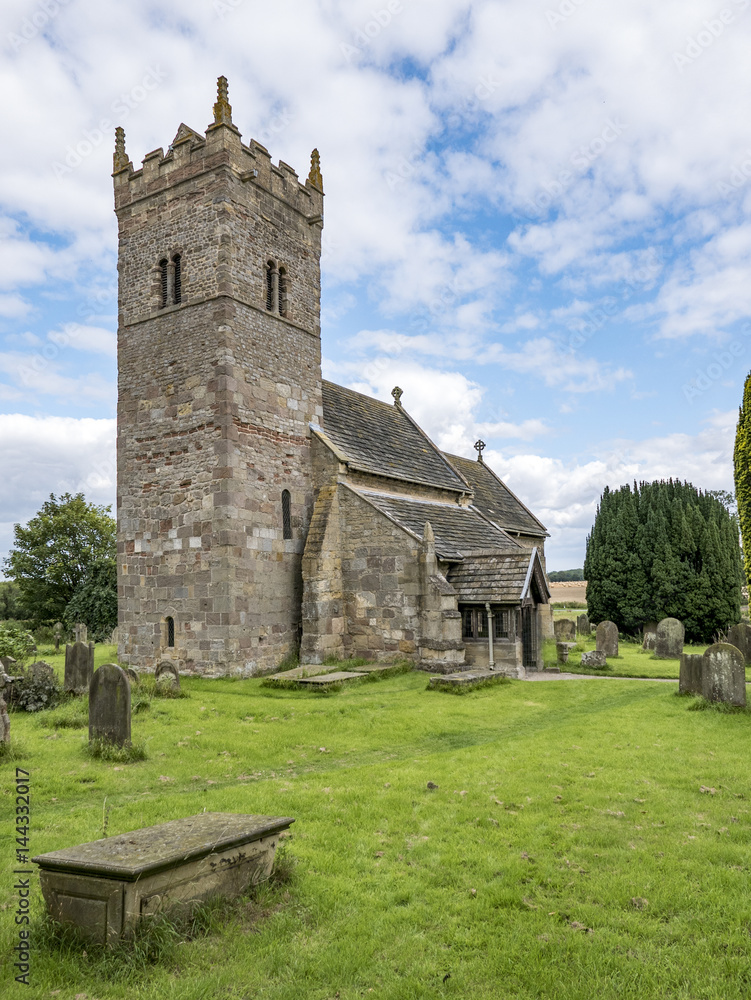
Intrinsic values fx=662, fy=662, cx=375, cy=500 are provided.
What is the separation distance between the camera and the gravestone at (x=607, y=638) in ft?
72.3

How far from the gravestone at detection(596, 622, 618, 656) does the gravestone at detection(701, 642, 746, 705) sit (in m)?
8.92

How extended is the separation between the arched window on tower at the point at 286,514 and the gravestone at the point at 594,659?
9.63 meters

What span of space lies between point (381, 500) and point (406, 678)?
5.79 meters

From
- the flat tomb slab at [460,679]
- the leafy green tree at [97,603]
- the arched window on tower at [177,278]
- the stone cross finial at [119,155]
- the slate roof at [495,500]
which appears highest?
the stone cross finial at [119,155]

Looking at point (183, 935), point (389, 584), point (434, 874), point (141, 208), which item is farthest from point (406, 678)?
point (141, 208)

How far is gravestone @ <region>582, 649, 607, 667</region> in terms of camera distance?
1981 cm

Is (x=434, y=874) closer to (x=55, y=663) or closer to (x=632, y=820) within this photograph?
(x=632, y=820)

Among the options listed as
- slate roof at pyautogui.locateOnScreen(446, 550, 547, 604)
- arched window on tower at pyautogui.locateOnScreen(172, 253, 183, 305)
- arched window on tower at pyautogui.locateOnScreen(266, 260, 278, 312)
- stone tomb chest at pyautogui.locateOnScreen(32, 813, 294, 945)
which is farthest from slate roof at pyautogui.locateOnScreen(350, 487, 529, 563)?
stone tomb chest at pyautogui.locateOnScreen(32, 813, 294, 945)

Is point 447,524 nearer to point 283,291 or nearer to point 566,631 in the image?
point 283,291

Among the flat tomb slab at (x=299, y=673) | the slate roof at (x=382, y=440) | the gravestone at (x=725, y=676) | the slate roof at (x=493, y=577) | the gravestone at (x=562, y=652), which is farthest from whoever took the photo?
the slate roof at (x=382, y=440)

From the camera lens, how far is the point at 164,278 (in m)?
19.1

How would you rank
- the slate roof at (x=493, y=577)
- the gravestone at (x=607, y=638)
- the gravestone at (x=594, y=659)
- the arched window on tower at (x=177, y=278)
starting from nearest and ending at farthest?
the slate roof at (x=493, y=577)
the arched window on tower at (x=177, y=278)
the gravestone at (x=594, y=659)
the gravestone at (x=607, y=638)

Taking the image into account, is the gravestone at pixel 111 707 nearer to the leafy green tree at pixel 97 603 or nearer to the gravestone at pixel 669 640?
the gravestone at pixel 669 640

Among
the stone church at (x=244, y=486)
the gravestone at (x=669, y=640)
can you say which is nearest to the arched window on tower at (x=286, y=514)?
the stone church at (x=244, y=486)
